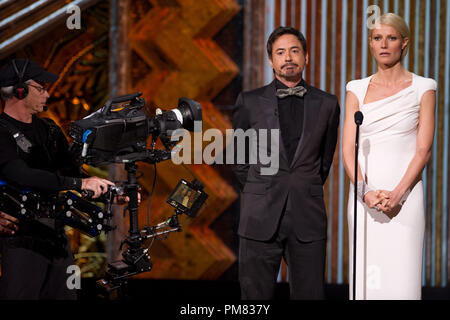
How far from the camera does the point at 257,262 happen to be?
2.46 metres

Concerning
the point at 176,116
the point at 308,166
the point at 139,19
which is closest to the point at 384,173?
the point at 308,166

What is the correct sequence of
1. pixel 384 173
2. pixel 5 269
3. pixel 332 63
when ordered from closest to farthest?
pixel 5 269 < pixel 384 173 < pixel 332 63

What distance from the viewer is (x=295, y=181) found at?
2.46 meters

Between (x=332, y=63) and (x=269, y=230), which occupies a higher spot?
(x=332, y=63)

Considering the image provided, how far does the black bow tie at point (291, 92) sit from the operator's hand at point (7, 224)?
1358 millimetres

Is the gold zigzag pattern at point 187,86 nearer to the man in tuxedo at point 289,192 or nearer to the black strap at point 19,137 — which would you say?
the man in tuxedo at point 289,192

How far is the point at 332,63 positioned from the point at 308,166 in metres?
1.83

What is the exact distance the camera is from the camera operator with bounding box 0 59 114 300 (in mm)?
2354

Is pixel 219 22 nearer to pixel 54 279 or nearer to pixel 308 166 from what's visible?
A: pixel 308 166

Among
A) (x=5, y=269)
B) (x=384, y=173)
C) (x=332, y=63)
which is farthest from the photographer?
(x=332, y=63)

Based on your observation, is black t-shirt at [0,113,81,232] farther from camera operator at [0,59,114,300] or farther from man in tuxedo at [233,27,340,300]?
man in tuxedo at [233,27,340,300]

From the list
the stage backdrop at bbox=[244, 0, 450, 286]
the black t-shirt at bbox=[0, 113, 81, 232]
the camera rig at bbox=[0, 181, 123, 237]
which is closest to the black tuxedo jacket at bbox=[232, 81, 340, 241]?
the camera rig at bbox=[0, 181, 123, 237]

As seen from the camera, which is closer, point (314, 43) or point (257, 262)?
point (257, 262)

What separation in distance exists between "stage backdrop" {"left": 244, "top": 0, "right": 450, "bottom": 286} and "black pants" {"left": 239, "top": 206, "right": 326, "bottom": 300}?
67.5 inches
